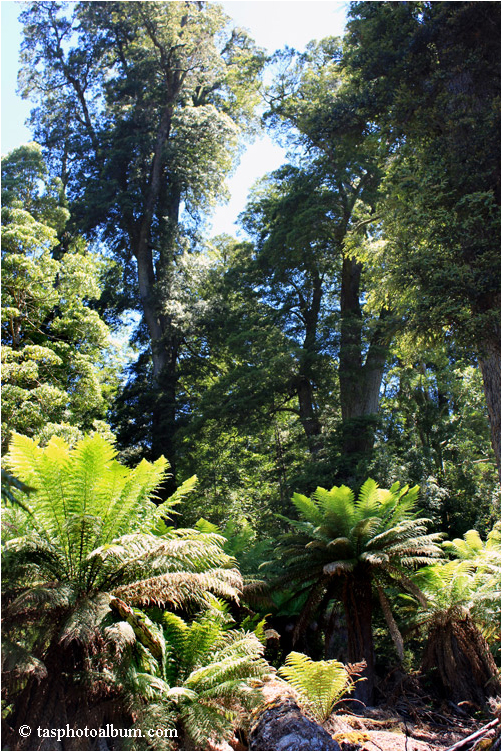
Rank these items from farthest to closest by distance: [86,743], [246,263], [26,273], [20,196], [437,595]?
[246,263]
[20,196]
[26,273]
[437,595]
[86,743]

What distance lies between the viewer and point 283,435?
48.1 ft

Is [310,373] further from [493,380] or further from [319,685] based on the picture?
[319,685]

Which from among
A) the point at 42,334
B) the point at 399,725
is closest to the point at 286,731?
the point at 399,725

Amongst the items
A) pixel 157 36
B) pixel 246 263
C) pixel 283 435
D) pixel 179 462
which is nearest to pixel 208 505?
pixel 179 462

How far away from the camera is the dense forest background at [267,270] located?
6336 millimetres

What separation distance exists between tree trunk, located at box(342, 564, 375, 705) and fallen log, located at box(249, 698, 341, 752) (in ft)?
5.69

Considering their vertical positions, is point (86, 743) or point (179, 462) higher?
point (179, 462)

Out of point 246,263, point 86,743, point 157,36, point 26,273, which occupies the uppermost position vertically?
point 157,36

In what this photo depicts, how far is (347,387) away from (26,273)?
6218 millimetres

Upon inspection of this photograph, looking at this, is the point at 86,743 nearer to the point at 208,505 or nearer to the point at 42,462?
the point at 42,462

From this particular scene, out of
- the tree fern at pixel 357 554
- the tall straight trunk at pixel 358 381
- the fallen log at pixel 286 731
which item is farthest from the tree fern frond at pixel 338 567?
the tall straight trunk at pixel 358 381

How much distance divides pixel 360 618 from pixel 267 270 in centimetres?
880

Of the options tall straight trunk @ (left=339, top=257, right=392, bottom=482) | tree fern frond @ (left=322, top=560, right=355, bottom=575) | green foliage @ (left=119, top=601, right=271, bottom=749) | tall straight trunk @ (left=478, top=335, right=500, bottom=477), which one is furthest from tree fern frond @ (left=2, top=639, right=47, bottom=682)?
tall straight trunk @ (left=339, top=257, right=392, bottom=482)

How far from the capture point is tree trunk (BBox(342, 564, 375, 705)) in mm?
5090
